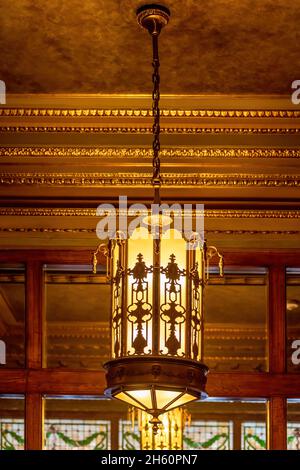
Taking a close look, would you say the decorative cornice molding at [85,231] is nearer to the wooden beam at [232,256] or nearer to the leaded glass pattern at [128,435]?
the wooden beam at [232,256]

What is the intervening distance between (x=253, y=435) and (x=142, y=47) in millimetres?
8444

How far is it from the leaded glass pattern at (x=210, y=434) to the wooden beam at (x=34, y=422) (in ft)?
21.5

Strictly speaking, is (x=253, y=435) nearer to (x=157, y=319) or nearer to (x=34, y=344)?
(x=34, y=344)

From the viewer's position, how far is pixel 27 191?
7012mm

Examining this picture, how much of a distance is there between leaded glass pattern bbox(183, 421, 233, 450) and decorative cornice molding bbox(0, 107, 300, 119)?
294 inches

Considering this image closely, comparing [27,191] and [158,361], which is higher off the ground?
[27,191]

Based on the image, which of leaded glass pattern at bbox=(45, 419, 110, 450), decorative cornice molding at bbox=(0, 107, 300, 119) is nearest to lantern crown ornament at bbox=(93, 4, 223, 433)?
decorative cornice molding at bbox=(0, 107, 300, 119)

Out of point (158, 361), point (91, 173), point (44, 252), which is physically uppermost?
point (91, 173)

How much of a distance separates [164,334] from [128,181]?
252 cm

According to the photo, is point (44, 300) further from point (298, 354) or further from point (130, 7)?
point (130, 7)

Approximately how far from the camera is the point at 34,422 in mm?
6840

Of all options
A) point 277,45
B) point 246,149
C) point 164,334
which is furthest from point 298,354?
point 164,334

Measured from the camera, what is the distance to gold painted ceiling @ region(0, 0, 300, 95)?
5.30 m

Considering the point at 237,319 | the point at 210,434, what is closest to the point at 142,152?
the point at 237,319
